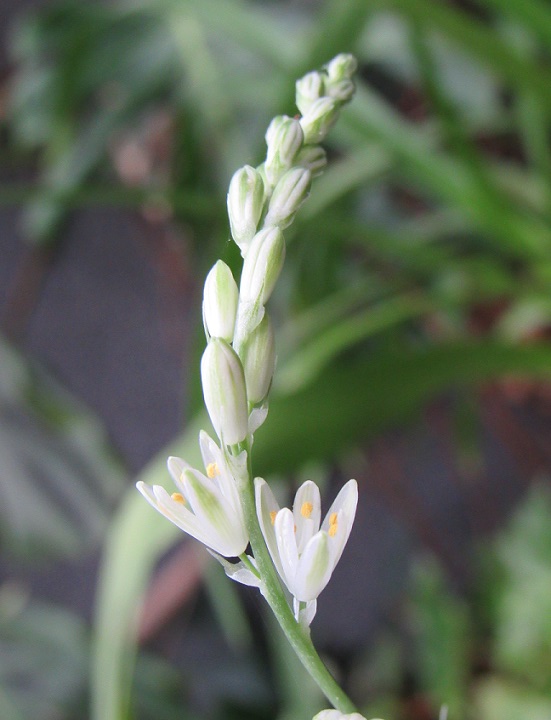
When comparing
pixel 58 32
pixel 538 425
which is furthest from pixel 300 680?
pixel 58 32

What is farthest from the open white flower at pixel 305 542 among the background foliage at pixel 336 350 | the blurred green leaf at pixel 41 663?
the blurred green leaf at pixel 41 663

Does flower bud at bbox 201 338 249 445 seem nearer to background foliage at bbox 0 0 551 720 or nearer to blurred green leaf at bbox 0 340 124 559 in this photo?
background foliage at bbox 0 0 551 720

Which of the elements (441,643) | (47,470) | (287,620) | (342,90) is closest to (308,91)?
(342,90)

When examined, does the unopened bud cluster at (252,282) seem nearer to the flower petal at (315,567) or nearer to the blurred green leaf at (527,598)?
the flower petal at (315,567)

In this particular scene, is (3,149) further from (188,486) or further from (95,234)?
(188,486)

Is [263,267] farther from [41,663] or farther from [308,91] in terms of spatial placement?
[41,663]

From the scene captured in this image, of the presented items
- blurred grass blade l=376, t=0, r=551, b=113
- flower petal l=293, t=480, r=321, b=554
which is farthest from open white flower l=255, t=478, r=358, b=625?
blurred grass blade l=376, t=0, r=551, b=113
